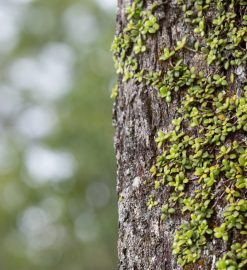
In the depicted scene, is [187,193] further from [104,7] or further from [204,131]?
[104,7]

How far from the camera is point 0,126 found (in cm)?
1741

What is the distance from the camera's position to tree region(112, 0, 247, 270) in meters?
2.22

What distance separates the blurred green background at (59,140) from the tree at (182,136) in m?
11.4

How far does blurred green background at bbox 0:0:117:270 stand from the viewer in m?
14.3

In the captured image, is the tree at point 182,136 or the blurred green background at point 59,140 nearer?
the tree at point 182,136

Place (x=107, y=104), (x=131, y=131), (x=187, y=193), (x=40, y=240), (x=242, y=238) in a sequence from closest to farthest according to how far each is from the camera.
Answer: (x=242, y=238) → (x=187, y=193) → (x=131, y=131) → (x=107, y=104) → (x=40, y=240)

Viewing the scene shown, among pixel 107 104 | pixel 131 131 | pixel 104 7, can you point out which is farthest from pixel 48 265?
pixel 131 131

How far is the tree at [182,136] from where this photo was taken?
7.27 feet

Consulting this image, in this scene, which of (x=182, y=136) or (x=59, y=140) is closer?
(x=182, y=136)

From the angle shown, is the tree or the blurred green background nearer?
the tree

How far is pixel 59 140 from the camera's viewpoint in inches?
571

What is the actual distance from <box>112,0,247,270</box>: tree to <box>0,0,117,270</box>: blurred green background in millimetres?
11351

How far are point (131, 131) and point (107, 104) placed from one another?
1167 centimetres

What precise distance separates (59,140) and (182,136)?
12.2m
